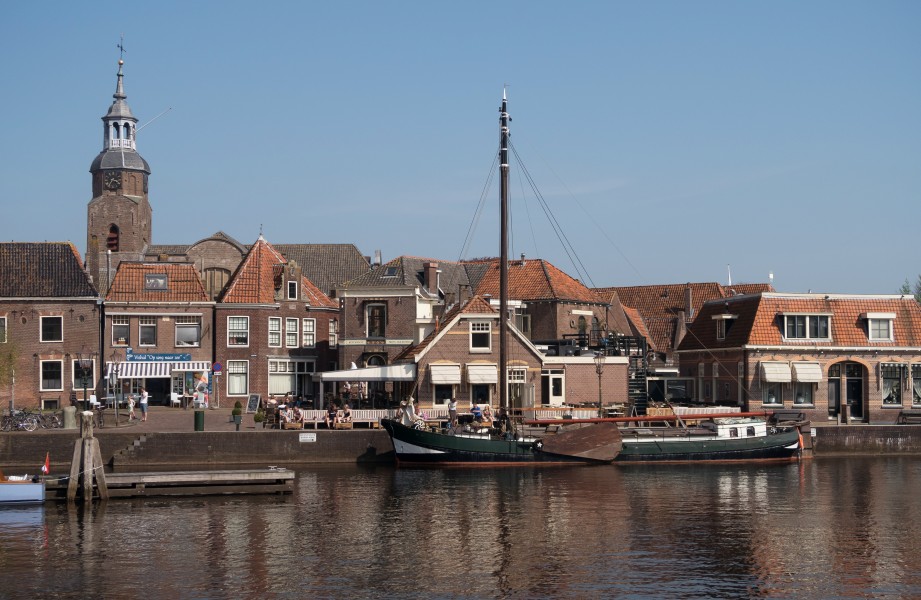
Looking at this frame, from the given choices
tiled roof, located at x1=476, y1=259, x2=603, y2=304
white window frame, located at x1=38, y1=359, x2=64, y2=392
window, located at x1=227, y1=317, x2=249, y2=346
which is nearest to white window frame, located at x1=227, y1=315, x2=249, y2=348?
window, located at x1=227, y1=317, x2=249, y2=346

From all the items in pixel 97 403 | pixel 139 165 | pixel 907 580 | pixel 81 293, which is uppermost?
pixel 139 165

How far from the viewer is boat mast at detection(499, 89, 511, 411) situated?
181 feet

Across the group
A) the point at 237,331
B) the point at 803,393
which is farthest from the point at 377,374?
the point at 803,393

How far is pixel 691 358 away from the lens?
69.1 m

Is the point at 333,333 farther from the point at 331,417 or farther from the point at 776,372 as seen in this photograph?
the point at 776,372

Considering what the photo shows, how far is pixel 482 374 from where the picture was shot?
5797cm

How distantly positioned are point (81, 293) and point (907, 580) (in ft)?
160

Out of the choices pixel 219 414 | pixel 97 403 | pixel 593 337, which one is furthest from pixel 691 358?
pixel 97 403

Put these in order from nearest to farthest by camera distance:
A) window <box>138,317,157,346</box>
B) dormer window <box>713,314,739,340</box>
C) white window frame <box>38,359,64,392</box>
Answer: white window frame <box>38,359,64,392</box>
window <box>138,317,157,346</box>
dormer window <box>713,314,739,340</box>

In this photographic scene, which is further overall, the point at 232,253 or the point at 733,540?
the point at 232,253

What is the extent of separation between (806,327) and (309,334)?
28.6 metres

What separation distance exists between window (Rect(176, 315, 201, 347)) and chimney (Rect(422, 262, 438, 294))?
14.3 m

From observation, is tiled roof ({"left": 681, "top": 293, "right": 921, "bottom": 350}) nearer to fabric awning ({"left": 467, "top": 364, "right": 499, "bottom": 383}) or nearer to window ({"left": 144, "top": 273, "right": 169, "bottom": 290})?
fabric awning ({"left": 467, "top": 364, "right": 499, "bottom": 383})

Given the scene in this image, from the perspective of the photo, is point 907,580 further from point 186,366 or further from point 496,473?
point 186,366
